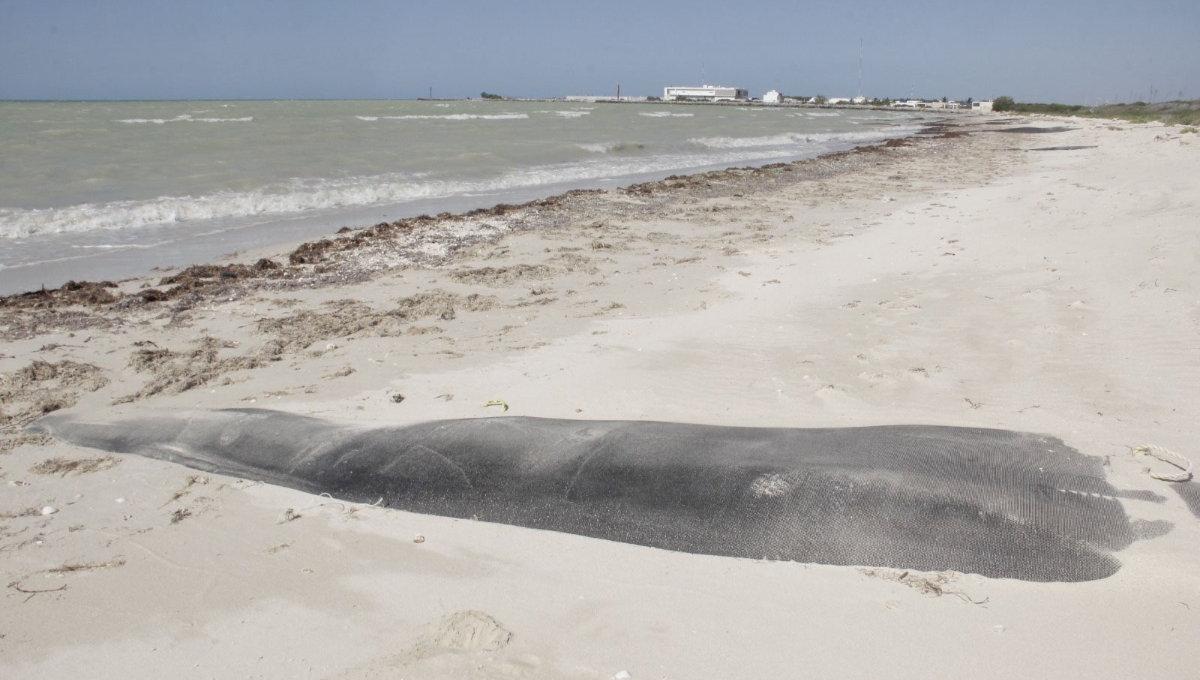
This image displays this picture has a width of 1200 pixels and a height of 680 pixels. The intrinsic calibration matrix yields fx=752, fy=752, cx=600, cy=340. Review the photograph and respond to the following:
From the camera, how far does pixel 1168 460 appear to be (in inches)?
121

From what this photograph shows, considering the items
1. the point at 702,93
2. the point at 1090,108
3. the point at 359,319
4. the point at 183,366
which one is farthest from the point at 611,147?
the point at 702,93

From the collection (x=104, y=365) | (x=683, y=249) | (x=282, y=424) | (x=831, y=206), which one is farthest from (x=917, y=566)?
(x=831, y=206)

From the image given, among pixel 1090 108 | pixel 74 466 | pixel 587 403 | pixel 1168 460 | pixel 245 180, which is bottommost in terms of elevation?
pixel 74 466

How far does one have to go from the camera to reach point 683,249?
8.74 m

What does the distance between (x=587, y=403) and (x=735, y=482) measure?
152 centimetres

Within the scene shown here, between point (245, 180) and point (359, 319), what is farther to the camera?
point (245, 180)

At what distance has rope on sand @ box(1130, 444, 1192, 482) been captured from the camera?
2912 millimetres

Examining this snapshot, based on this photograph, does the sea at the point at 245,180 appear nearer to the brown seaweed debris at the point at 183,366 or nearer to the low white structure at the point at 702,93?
the brown seaweed debris at the point at 183,366

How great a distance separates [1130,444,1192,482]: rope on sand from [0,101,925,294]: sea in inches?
338

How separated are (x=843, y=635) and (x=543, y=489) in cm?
135

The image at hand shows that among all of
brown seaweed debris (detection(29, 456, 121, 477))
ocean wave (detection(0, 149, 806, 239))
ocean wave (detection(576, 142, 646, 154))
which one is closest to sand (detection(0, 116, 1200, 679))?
brown seaweed debris (detection(29, 456, 121, 477))

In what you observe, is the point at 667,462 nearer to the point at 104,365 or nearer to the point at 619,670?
the point at 619,670

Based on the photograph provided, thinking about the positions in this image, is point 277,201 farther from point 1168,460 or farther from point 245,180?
point 1168,460

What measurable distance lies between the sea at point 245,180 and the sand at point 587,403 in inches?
76.0
